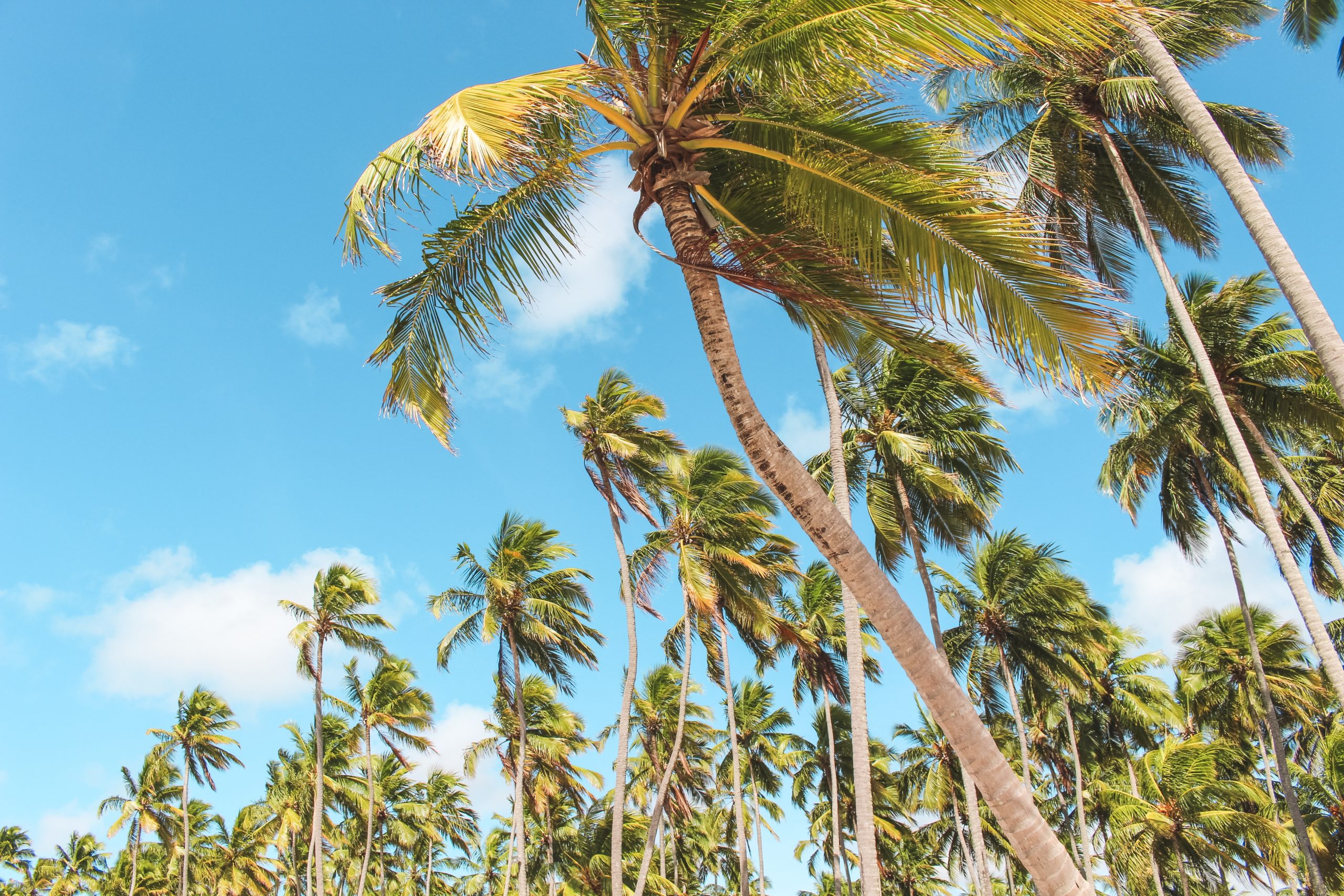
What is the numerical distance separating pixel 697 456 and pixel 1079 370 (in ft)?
60.2

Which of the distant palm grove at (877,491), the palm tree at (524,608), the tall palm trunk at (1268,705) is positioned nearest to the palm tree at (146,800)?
the distant palm grove at (877,491)

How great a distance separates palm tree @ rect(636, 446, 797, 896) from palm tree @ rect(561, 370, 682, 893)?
66 centimetres

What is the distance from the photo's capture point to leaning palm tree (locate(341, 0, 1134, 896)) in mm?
4285

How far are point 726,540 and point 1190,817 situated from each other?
1603cm

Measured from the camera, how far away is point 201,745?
119 ft

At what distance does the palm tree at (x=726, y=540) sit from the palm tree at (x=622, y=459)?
2.18 ft

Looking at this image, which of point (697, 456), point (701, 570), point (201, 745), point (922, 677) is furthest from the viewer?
point (201, 745)

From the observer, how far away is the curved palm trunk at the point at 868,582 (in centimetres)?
397

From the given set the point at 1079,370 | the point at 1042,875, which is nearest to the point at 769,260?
the point at 1079,370

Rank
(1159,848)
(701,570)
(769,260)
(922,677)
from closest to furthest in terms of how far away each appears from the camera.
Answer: (922,677) → (769,260) → (701,570) → (1159,848)

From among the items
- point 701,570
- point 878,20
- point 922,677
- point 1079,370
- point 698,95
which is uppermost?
point 701,570

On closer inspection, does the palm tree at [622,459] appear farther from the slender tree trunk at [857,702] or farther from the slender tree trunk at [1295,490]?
the slender tree trunk at [1295,490]

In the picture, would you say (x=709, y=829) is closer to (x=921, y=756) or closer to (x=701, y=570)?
(x=921, y=756)

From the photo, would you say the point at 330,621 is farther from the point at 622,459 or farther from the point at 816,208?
the point at 816,208
